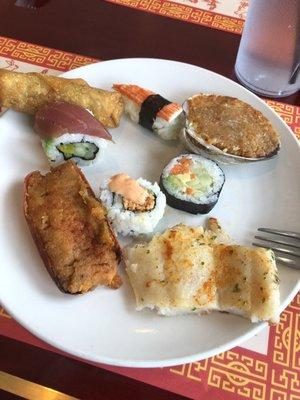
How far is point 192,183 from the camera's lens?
65.2 inches

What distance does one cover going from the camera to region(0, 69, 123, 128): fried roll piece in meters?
1.73

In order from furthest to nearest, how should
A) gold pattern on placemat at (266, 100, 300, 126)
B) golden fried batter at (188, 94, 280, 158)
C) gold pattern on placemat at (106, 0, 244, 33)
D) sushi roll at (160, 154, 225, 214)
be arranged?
1. gold pattern on placemat at (106, 0, 244, 33)
2. gold pattern on placemat at (266, 100, 300, 126)
3. golden fried batter at (188, 94, 280, 158)
4. sushi roll at (160, 154, 225, 214)

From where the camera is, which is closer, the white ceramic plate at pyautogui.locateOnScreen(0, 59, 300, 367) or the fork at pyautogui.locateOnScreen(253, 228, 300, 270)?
the white ceramic plate at pyautogui.locateOnScreen(0, 59, 300, 367)

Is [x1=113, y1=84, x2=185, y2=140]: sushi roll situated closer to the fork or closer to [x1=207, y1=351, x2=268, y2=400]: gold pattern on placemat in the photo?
the fork

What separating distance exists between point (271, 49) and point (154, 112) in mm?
584

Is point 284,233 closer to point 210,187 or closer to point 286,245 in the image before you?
point 286,245

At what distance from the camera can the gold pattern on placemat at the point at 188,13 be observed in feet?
7.72

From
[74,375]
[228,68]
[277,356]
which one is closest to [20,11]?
[228,68]

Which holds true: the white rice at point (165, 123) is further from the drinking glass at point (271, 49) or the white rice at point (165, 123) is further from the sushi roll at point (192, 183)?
the drinking glass at point (271, 49)

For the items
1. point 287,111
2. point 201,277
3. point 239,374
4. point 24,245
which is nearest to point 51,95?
point 24,245

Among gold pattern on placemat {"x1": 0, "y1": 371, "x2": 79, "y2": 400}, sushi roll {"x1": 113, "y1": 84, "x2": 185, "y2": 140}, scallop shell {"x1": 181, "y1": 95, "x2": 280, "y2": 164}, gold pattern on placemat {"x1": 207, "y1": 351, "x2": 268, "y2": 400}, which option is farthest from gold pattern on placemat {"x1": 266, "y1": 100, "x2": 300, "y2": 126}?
gold pattern on placemat {"x1": 0, "y1": 371, "x2": 79, "y2": 400}

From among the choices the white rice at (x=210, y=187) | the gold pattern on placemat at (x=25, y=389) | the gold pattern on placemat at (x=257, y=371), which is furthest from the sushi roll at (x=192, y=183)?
the gold pattern on placemat at (x=25, y=389)

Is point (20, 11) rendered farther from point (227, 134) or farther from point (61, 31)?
point (227, 134)

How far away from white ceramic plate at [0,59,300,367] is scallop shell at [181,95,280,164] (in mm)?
53
